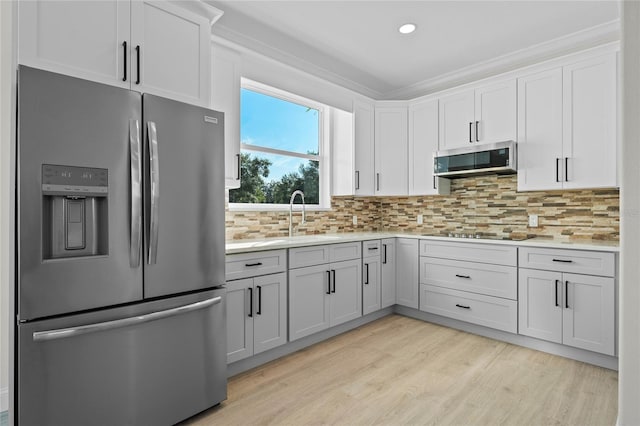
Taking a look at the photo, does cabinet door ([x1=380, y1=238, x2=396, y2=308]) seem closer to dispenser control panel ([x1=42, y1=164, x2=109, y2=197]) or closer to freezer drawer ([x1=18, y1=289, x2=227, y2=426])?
freezer drawer ([x1=18, y1=289, x2=227, y2=426])

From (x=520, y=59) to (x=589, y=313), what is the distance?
94.0 inches

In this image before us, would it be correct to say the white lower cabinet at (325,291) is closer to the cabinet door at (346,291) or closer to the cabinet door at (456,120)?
the cabinet door at (346,291)

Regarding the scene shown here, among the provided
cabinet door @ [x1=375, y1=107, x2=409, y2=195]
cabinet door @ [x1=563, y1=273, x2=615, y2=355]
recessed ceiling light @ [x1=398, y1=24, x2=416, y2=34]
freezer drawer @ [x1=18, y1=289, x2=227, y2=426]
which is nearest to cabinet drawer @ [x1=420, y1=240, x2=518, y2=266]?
cabinet door @ [x1=563, y1=273, x2=615, y2=355]

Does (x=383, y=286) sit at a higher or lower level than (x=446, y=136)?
lower

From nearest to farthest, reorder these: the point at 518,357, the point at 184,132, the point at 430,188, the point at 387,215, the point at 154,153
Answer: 1. the point at 154,153
2. the point at 184,132
3. the point at 518,357
4. the point at 430,188
5. the point at 387,215

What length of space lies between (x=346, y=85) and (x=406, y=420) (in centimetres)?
343

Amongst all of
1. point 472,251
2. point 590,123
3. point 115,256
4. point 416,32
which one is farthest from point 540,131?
point 115,256

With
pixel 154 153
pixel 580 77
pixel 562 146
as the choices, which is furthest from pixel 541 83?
pixel 154 153

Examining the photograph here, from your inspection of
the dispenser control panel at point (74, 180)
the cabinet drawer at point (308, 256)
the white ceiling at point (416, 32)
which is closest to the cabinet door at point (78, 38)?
the dispenser control panel at point (74, 180)

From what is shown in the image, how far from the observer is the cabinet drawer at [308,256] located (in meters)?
2.89

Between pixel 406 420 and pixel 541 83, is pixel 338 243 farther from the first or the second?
pixel 541 83

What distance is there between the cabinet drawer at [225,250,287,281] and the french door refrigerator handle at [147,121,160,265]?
2.16 ft

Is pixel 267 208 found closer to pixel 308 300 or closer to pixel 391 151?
pixel 308 300

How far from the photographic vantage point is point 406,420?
203 centimetres
